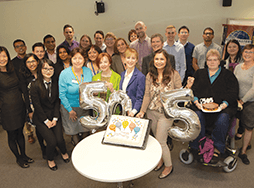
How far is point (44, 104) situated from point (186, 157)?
1993 millimetres

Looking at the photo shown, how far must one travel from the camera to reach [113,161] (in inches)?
66.7

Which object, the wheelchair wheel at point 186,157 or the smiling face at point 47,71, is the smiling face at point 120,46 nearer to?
the smiling face at point 47,71

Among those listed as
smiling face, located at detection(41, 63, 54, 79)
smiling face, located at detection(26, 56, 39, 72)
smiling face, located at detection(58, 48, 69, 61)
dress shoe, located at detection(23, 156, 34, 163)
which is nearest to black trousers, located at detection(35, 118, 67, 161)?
dress shoe, located at detection(23, 156, 34, 163)

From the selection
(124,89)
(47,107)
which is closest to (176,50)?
(124,89)

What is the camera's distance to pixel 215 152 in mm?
2400

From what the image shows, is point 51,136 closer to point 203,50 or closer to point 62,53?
point 62,53

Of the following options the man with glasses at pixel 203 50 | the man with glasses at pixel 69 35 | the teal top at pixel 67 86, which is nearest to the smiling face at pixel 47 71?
the teal top at pixel 67 86

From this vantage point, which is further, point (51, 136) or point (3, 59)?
point (51, 136)

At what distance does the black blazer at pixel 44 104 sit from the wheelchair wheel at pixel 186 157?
1.75 metres

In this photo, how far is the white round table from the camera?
1.55 metres

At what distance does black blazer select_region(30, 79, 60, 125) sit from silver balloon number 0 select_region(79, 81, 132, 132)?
31.8 inches

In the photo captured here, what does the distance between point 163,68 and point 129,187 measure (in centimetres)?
144

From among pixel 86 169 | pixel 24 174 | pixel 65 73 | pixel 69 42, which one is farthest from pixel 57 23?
pixel 86 169

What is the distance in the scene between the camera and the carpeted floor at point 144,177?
2410mm
